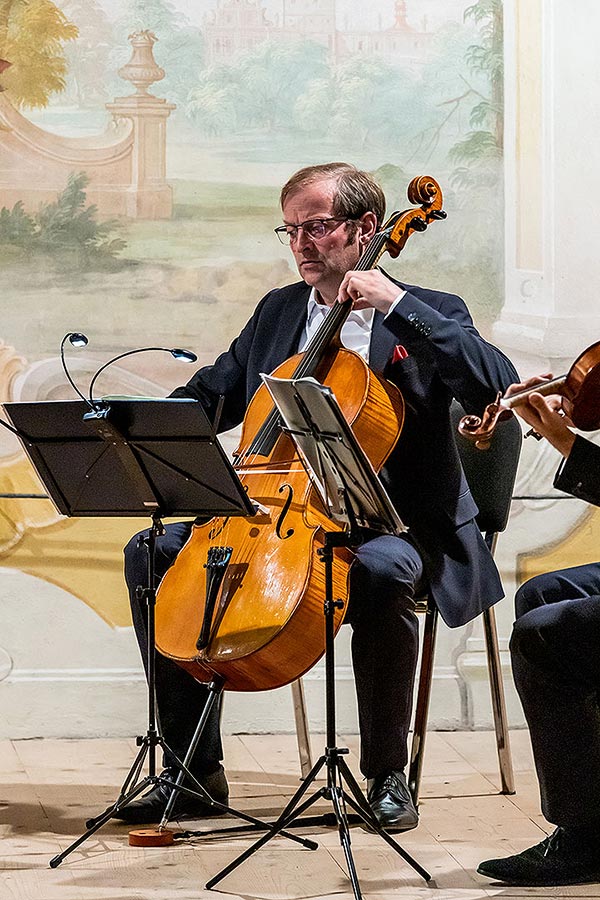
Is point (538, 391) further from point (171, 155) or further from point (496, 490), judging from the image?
point (171, 155)

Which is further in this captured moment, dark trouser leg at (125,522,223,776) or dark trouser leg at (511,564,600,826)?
dark trouser leg at (125,522,223,776)

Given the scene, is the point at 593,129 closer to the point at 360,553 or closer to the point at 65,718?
the point at 360,553

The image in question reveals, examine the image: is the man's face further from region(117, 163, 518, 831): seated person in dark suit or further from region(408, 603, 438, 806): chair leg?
region(408, 603, 438, 806): chair leg

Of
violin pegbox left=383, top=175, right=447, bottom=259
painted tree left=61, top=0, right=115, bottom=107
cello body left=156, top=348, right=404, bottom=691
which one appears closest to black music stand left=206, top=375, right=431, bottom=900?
cello body left=156, top=348, right=404, bottom=691

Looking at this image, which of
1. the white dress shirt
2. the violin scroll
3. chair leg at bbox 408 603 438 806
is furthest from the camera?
the white dress shirt

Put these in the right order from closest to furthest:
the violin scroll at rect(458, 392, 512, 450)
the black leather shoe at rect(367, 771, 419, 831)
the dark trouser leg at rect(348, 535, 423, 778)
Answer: the violin scroll at rect(458, 392, 512, 450) < the black leather shoe at rect(367, 771, 419, 831) < the dark trouser leg at rect(348, 535, 423, 778)

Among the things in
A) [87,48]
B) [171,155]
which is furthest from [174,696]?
[87,48]

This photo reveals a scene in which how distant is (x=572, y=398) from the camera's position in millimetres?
2219

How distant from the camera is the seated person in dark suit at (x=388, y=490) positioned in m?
2.86

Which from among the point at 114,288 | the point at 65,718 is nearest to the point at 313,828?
the point at 65,718

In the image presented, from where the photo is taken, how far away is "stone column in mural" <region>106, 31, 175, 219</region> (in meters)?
3.81

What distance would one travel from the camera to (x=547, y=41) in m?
3.91

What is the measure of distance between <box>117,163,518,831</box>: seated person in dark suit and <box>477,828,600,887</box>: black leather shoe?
15.9 inches

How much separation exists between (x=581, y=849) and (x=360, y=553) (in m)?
Result: 0.82
